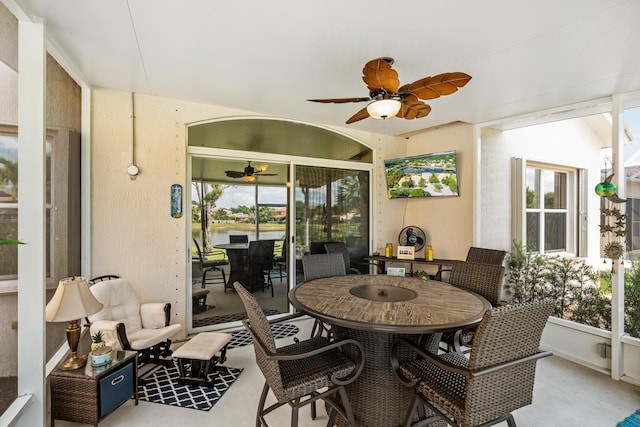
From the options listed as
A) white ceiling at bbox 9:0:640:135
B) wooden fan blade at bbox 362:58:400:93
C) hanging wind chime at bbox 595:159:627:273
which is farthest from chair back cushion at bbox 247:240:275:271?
hanging wind chime at bbox 595:159:627:273

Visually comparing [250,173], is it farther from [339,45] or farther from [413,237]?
[413,237]

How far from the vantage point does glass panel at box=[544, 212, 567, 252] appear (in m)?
4.37

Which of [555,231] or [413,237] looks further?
[413,237]

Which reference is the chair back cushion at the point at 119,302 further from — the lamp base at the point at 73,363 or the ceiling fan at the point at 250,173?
the ceiling fan at the point at 250,173

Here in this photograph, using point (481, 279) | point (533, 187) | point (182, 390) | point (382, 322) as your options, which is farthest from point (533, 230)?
point (182, 390)

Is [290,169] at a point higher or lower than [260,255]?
higher

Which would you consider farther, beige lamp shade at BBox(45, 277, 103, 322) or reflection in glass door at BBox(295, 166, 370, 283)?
reflection in glass door at BBox(295, 166, 370, 283)

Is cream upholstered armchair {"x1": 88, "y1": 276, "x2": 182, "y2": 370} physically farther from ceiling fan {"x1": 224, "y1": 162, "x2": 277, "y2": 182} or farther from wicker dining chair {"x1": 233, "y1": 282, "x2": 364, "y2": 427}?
ceiling fan {"x1": 224, "y1": 162, "x2": 277, "y2": 182}

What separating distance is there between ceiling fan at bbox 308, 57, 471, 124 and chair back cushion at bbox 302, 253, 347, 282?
1.53 m

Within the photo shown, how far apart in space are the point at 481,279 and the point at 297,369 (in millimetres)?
1822

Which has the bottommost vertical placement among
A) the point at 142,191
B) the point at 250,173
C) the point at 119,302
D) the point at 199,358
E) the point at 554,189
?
the point at 199,358

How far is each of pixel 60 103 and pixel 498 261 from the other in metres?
4.33

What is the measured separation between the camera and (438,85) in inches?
82.4

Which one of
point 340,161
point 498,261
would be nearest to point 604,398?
point 498,261
